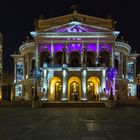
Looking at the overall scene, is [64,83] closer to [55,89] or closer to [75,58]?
[55,89]

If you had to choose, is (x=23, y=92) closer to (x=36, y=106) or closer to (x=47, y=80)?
(x=47, y=80)

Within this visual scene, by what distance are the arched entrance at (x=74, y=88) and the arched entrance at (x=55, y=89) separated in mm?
2165

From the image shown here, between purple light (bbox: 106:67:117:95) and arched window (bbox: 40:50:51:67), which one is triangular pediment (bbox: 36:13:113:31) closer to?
arched window (bbox: 40:50:51:67)

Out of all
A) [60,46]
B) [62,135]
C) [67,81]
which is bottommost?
[62,135]

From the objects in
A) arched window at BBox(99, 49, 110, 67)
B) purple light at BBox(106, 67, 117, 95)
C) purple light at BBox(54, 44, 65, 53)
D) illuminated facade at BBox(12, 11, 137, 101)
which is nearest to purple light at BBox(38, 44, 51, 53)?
illuminated facade at BBox(12, 11, 137, 101)

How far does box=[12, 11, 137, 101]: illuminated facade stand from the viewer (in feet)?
322

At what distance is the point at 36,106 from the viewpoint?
7256cm

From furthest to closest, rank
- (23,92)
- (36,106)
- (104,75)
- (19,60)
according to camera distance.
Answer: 1. (19,60)
2. (23,92)
3. (104,75)
4. (36,106)

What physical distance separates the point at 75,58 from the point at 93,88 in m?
7.78

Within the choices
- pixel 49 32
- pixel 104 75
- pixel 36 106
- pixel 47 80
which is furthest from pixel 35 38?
pixel 36 106

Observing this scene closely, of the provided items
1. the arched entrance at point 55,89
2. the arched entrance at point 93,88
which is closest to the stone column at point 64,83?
the arched entrance at point 55,89

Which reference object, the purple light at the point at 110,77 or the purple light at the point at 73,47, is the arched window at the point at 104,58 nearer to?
the purple light at the point at 73,47

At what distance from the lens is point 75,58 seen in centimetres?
10525

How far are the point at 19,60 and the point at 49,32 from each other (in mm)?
26860
